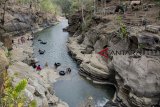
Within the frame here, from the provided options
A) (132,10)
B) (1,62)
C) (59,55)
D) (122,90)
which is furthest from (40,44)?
(1,62)

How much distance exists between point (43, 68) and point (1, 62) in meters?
24.2

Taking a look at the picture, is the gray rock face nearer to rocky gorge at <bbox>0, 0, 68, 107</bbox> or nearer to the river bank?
the river bank

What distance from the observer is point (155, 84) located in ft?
81.7

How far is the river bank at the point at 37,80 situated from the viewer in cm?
2002

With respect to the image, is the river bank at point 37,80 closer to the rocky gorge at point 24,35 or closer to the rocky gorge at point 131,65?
the rocky gorge at point 24,35

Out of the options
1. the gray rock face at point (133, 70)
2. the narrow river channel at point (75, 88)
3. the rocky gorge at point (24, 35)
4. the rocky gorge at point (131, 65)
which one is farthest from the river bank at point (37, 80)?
the gray rock face at point (133, 70)

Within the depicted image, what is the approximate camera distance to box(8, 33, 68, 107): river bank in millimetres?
20020

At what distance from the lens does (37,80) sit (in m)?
25.6

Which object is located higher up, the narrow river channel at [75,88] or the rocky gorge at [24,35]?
the rocky gorge at [24,35]

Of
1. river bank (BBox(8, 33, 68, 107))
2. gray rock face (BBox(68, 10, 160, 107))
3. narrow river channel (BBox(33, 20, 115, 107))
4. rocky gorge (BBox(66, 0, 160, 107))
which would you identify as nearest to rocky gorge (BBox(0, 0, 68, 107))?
river bank (BBox(8, 33, 68, 107))

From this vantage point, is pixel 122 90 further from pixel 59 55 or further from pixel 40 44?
pixel 40 44

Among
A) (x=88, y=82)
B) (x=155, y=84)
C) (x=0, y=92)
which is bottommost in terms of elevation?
(x=88, y=82)

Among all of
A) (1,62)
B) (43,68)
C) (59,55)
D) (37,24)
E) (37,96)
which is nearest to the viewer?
(1,62)

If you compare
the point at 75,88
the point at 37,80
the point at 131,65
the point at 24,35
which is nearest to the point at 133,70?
the point at 131,65
